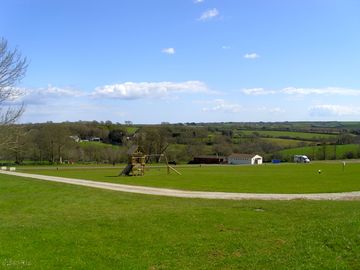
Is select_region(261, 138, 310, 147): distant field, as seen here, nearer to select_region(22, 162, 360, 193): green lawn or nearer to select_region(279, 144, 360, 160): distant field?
select_region(279, 144, 360, 160): distant field

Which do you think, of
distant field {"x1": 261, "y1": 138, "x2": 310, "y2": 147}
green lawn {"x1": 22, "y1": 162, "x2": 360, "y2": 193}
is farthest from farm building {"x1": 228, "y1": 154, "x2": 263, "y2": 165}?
green lawn {"x1": 22, "y1": 162, "x2": 360, "y2": 193}

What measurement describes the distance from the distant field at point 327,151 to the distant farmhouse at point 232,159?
8797 millimetres

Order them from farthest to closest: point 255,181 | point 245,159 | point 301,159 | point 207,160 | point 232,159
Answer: point 232,159
point 245,159
point 207,160
point 301,159
point 255,181

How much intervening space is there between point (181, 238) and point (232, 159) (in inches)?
4298

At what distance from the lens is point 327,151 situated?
124938 mm

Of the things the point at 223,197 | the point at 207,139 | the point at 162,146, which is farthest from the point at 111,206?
the point at 207,139

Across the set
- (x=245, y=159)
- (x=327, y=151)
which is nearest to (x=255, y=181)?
(x=245, y=159)

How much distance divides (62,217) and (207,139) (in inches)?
4806

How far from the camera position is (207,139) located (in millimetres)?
142875

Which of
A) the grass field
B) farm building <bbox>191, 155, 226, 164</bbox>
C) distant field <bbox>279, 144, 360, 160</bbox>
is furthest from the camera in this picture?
distant field <bbox>279, 144, 360, 160</bbox>

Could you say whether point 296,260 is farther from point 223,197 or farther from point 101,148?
point 101,148

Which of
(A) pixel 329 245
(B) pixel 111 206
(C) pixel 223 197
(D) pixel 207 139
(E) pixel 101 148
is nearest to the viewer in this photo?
(A) pixel 329 245

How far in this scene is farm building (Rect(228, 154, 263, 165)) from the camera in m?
120

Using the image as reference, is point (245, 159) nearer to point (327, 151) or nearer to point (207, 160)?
point (207, 160)
